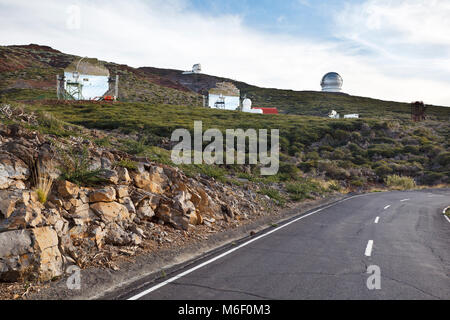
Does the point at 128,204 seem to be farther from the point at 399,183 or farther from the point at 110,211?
the point at 399,183

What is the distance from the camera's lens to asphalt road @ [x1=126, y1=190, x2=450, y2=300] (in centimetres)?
620

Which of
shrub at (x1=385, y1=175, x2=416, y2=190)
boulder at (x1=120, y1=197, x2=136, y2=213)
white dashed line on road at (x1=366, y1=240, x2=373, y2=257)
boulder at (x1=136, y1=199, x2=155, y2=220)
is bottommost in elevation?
shrub at (x1=385, y1=175, x2=416, y2=190)

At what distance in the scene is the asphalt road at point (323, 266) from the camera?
20.3ft

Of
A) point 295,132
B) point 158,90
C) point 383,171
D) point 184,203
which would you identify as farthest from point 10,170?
point 158,90

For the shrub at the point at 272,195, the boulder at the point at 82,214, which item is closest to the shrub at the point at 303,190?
the shrub at the point at 272,195

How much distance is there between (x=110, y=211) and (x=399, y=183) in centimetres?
2996

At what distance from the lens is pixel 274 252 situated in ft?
29.9

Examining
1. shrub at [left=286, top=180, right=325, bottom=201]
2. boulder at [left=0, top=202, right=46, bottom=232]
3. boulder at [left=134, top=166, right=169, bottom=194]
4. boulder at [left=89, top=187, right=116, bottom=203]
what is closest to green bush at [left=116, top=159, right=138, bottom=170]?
boulder at [left=134, top=166, right=169, bottom=194]

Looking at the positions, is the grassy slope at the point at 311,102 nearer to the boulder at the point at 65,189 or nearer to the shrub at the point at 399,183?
the shrub at the point at 399,183

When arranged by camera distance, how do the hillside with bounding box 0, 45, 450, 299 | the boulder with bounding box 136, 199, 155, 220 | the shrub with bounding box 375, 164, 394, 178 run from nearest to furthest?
the hillside with bounding box 0, 45, 450, 299
the boulder with bounding box 136, 199, 155, 220
the shrub with bounding box 375, 164, 394, 178

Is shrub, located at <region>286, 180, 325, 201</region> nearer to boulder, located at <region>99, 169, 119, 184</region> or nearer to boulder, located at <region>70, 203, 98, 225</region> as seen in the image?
boulder, located at <region>99, 169, 119, 184</region>

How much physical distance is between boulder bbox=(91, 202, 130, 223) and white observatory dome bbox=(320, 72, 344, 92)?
366 feet

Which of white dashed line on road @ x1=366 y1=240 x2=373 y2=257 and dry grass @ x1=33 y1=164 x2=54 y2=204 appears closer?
dry grass @ x1=33 y1=164 x2=54 y2=204

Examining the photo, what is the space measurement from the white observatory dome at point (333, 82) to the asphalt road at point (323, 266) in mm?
104616
